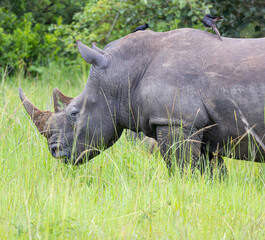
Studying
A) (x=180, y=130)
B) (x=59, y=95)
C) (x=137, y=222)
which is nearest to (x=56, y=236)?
(x=137, y=222)

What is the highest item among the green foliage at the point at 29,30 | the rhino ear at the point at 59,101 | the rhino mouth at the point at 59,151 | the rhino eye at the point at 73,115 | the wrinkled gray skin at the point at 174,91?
the wrinkled gray skin at the point at 174,91

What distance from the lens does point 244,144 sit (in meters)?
4.07

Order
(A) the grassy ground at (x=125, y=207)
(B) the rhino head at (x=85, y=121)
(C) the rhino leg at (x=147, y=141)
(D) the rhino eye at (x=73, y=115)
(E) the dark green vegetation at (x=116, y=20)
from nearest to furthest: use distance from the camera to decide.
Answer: (A) the grassy ground at (x=125, y=207), (B) the rhino head at (x=85, y=121), (D) the rhino eye at (x=73, y=115), (C) the rhino leg at (x=147, y=141), (E) the dark green vegetation at (x=116, y=20)

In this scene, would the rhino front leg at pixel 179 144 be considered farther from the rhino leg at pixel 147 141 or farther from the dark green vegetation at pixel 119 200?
the rhino leg at pixel 147 141

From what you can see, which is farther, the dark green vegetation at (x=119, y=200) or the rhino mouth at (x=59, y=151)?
the rhino mouth at (x=59, y=151)

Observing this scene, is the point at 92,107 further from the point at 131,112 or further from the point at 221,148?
the point at 221,148

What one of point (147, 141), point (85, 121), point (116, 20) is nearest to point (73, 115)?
point (85, 121)

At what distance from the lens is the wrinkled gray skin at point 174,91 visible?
391cm

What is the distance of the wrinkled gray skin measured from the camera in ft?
12.8

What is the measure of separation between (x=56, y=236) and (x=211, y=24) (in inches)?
88.8

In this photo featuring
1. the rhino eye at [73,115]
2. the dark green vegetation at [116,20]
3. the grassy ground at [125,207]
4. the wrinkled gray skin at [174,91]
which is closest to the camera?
the grassy ground at [125,207]

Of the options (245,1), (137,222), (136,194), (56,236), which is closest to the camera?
(56,236)

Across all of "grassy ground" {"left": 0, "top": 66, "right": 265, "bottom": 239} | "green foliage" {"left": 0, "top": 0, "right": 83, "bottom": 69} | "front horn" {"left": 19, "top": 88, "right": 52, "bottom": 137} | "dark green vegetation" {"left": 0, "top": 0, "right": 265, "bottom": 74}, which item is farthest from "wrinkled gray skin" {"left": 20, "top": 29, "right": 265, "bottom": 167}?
"green foliage" {"left": 0, "top": 0, "right": 83, "bottom": 69}

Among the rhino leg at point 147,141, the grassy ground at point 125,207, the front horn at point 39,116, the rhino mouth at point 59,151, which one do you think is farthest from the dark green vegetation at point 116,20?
the grassy ground at point 125,207
